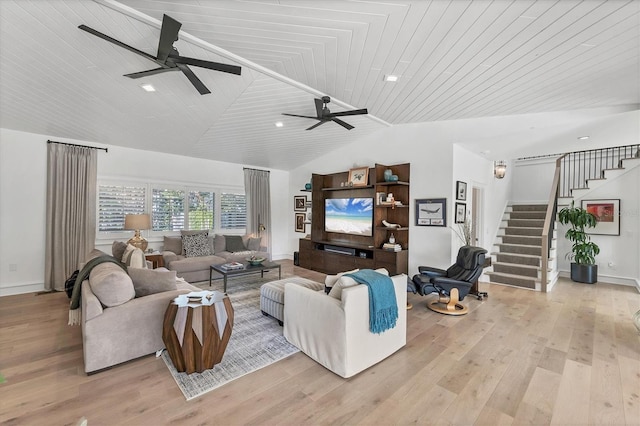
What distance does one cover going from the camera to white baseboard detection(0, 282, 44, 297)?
14.7 ft

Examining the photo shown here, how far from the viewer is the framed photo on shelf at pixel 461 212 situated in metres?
5.12

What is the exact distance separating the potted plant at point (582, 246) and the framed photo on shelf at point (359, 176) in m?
4.53

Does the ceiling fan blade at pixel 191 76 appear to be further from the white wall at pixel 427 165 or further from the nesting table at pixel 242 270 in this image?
the white wall at pixel 427 165

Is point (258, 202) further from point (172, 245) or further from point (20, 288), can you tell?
point (20, 288)

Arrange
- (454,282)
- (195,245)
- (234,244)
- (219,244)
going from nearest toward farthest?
(454,282) → (195,245) → (219,244) → (234,244)

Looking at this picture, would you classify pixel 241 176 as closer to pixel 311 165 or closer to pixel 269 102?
pixel 311 165

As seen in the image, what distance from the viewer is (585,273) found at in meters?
Result: 5.68

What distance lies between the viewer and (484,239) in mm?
6195

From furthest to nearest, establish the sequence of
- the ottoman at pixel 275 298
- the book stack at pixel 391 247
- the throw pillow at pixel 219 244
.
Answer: the throw pillow at pixel 219 244 → the book stack at pixel 391 247 → the ottoman at pixel 275 298

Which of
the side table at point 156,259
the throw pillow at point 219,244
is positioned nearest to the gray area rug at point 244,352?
the side table at point 156,259

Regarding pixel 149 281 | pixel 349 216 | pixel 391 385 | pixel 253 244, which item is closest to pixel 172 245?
pixel 253 244

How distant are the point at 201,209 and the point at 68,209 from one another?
2.42m

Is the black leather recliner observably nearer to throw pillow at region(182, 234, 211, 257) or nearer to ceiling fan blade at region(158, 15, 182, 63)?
ceiling fan blade at region(158, 15, 182, 63)

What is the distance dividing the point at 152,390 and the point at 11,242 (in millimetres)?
4541
